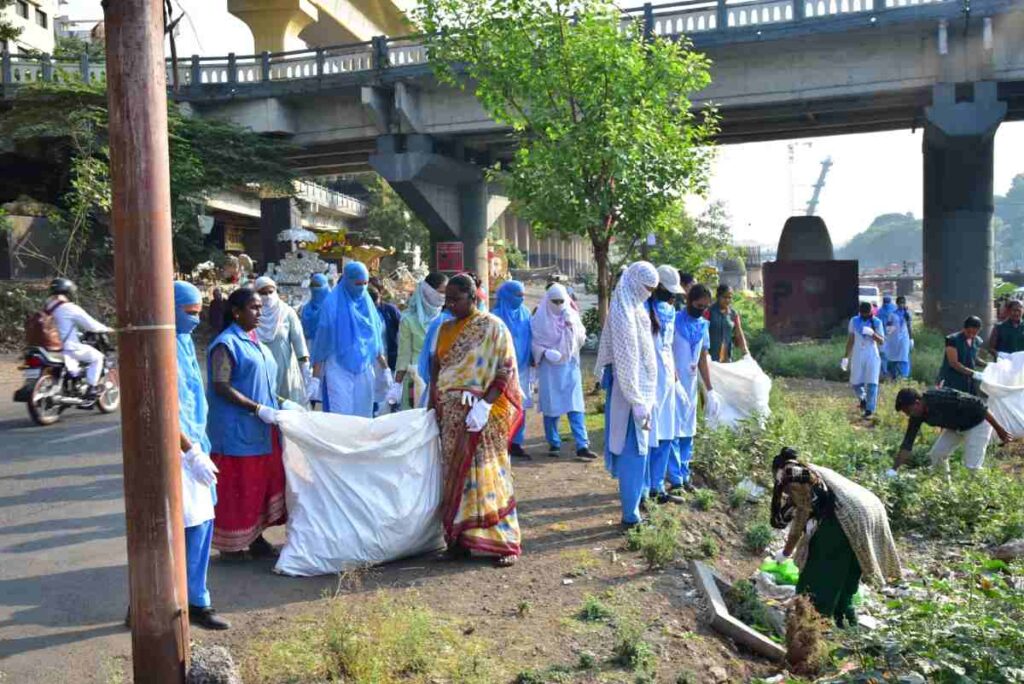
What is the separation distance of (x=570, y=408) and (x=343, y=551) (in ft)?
14.0

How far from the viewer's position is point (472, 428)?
237 inches

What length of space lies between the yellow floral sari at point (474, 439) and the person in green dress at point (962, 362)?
21.7ft

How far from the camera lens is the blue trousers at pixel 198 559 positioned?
4.77 m

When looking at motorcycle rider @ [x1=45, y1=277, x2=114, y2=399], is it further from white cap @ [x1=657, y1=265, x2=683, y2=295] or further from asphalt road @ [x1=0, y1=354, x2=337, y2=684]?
white cap @ [x1=657, y1=265, x2=683, y2=295]

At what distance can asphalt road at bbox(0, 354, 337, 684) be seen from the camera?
4.68m

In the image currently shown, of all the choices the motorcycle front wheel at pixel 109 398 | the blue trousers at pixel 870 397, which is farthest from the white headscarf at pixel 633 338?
the blue trousers at pixel 870 397

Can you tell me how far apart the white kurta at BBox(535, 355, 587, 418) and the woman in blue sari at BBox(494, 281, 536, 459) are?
0.25 meters

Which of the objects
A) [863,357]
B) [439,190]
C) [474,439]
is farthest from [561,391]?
[439,190]

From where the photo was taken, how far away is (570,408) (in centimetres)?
985

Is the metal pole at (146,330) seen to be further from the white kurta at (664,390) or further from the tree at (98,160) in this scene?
the tree at (98,160)

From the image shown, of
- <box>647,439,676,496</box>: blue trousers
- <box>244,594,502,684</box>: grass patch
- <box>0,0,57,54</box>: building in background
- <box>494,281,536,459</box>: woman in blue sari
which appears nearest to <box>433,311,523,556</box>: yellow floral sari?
<box>244,594,502,684</box>: grass patch

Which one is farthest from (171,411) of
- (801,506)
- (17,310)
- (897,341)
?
(17,310)

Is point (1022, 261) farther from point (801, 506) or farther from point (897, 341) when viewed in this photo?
point (801, 506)

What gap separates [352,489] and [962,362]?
7.94 meters
